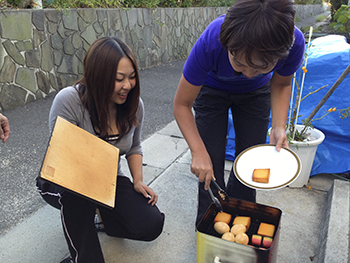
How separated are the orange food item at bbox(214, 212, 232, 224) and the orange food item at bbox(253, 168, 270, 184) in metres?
0.23

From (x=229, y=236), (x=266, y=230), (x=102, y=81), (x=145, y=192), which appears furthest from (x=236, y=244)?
(x=102, y=81)

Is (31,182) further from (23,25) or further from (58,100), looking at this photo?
(23,25)

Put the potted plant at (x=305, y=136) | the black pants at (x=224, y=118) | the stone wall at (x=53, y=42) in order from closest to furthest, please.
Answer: the black pants at (x=224, y=118)
the potted plant at (x=305, y=136)
the stone wall at (x=53, y=42)

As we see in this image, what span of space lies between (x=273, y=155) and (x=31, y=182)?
2.08m

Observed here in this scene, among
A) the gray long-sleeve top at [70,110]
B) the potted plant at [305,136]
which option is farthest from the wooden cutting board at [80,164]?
the potted plant at [305,136]

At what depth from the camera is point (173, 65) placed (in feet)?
25.4

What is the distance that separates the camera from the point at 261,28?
1.11 m

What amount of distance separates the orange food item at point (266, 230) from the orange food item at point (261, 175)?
8.5 inches

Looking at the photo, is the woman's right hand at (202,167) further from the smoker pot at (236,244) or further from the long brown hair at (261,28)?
the long brown hair at (261,28)

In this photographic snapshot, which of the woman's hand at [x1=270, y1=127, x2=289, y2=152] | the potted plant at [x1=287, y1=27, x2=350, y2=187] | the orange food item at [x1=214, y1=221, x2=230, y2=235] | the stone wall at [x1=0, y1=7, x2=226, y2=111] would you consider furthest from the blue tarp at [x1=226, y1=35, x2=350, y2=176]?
the stone wall at [x1=0, y1=7, x2=226, y2=111]

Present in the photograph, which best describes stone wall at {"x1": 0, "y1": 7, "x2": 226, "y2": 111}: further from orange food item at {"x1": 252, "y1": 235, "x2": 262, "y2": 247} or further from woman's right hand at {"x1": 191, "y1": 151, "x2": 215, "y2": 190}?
orange food item at {"x1": 252, "y1": 235, "x2": 262, "y2": 247}

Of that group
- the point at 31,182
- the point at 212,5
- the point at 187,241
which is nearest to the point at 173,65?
the point at 212,5

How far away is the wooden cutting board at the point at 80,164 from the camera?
4.33 feet

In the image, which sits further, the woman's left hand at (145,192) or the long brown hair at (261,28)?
the woman's left hand at (145,192)
